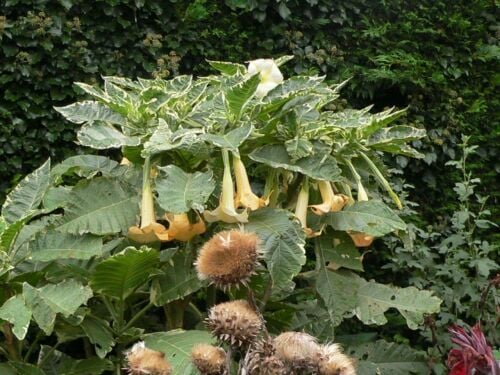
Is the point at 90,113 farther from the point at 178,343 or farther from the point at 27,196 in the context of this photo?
the point at 178,343

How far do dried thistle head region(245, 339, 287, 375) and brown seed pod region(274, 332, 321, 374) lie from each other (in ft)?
0.04

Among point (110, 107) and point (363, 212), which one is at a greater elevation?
point (110, 107)

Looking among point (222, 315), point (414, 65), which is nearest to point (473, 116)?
point (414, 65)

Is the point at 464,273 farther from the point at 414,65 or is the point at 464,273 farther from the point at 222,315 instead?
the point at 222,315

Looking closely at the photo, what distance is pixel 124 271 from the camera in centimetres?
206

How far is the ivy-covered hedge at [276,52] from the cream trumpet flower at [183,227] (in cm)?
137

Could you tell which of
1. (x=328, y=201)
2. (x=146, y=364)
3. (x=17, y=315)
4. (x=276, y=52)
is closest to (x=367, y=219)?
(x=328, y=201)

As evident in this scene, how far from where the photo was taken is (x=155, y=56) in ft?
12.0

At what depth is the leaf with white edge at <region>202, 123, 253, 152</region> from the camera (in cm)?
201

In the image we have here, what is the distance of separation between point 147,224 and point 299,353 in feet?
3.16

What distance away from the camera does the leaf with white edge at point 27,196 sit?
2.28m

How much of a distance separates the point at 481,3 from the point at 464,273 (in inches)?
70.6

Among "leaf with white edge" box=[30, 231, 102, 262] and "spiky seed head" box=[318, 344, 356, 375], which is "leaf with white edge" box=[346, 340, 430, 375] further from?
"spiky seed head" box=[318, 344, 356, 375]

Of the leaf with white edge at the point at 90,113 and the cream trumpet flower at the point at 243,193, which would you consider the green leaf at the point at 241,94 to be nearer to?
the cream trumpet flower at the point at 243,193
